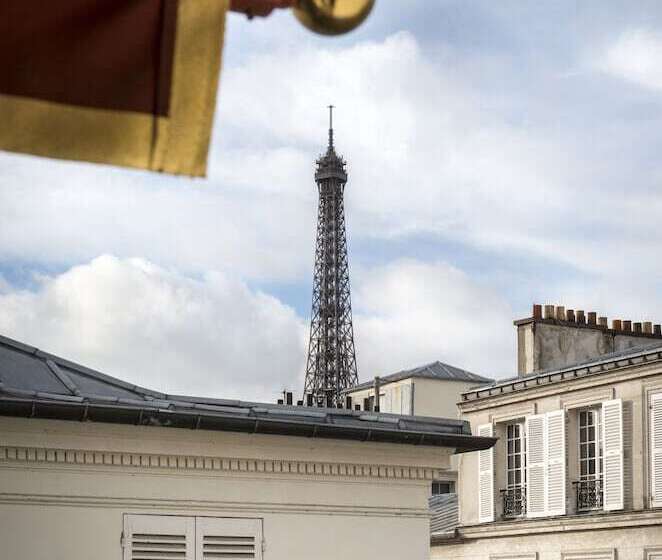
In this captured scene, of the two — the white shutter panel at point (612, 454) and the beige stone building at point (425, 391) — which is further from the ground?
the beige stone building at point (425, 391)

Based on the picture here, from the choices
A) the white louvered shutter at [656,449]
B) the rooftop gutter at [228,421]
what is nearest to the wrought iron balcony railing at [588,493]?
the white louvered shutter at [656,449]

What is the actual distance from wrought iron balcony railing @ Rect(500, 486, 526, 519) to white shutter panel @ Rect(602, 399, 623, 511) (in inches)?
110

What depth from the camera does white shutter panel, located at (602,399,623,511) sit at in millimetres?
28422

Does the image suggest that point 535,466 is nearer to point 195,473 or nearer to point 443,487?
point 195,473

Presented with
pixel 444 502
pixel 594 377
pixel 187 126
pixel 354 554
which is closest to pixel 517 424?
pixel 594 377

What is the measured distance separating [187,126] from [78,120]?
0.22 meters

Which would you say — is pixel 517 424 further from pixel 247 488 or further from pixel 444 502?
pixel 247 488

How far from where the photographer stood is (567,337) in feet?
113

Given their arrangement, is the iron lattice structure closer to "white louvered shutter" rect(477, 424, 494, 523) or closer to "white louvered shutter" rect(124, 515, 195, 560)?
"white louvered shutter" rect(477, 424, 494, 523)

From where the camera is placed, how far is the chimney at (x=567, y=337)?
34.0 m

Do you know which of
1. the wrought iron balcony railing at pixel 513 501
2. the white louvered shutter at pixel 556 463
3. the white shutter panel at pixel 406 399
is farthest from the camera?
the white shutter panel at pixel 406 399

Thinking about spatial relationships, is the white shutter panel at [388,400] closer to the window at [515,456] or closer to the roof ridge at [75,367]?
Result: the window at [515,456]

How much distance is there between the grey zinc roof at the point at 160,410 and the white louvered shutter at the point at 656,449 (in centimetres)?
1639

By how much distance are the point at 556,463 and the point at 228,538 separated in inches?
778
